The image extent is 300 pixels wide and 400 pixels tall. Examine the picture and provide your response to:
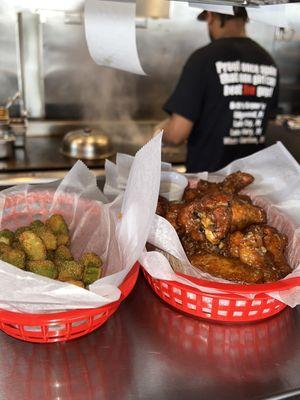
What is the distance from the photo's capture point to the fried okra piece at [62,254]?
1.01m

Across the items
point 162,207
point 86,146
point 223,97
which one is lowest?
point 86,146

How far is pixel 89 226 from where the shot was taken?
3.80 ft

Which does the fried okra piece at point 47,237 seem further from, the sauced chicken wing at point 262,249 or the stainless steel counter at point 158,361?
the sauced chicken wing at point 262,249

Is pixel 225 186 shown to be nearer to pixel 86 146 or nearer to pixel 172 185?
pixel 172 185

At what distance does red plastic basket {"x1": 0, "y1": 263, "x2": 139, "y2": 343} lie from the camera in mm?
816

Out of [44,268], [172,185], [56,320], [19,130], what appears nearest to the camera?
[56,320]

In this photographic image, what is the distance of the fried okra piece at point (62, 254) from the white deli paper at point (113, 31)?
0.43 meters

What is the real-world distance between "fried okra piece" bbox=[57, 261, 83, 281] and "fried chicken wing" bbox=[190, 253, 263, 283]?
0.25 metres

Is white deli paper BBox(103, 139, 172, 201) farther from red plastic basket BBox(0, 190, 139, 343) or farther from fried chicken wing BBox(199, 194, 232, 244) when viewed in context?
fried chicken wing BBox(199, 194, 232, 244)

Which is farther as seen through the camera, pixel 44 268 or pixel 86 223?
Result: pixel 86 223

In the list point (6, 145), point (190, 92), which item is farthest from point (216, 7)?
Answer: point (6, 145)

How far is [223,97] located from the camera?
2.29 metres

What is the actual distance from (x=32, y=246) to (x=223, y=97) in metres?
1.59

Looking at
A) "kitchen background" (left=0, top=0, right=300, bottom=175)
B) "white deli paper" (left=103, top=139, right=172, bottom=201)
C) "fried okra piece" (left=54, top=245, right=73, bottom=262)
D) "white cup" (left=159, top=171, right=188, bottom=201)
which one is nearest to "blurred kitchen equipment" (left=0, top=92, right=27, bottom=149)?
"kitchen background" (left=0, top=0, right=300, bottom=175)
